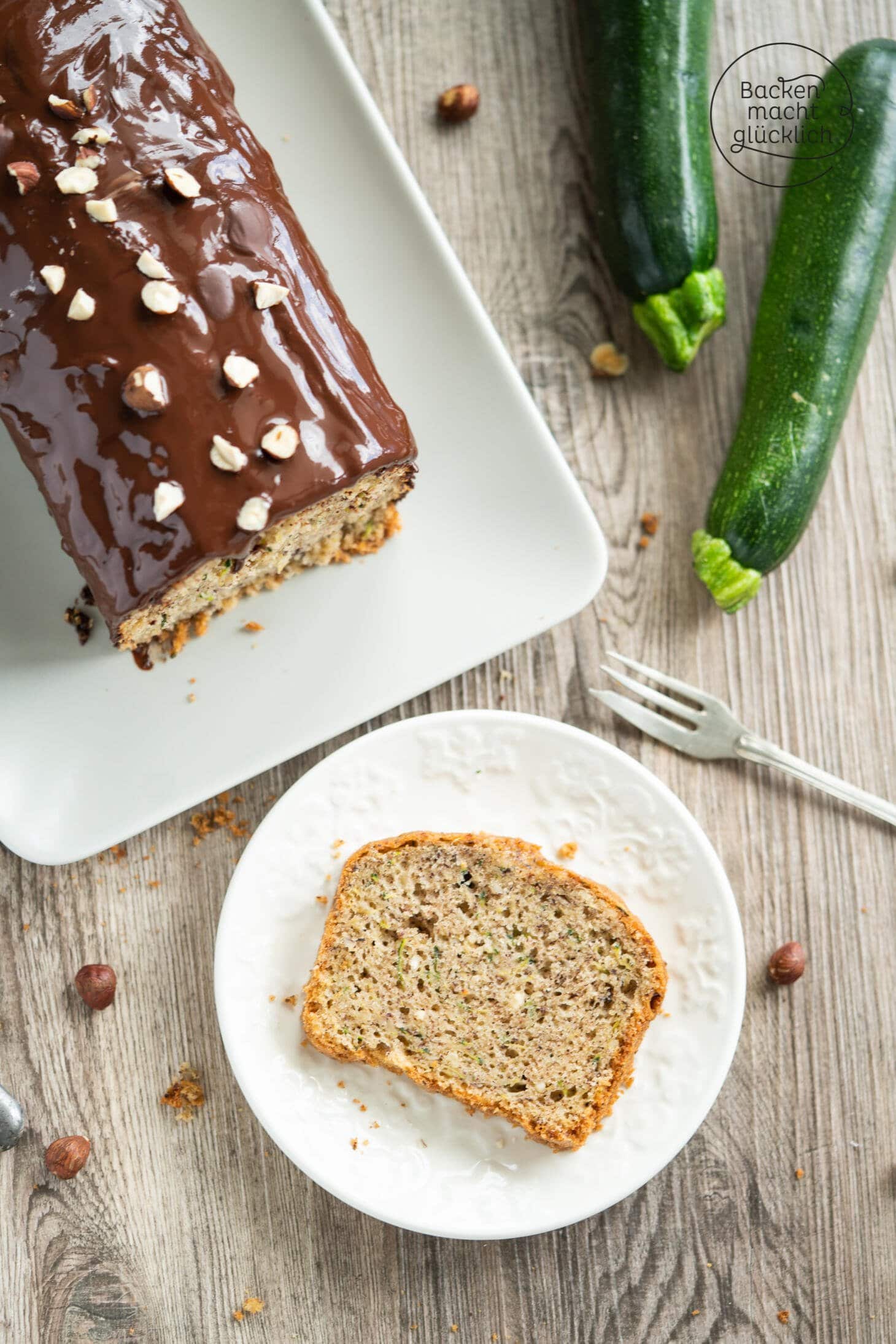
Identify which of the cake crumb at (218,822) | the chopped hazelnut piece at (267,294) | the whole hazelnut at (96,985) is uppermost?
the chopped hazelnut piece at (267,294)

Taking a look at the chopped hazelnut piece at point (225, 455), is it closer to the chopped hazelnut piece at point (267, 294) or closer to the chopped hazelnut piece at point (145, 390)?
the chopped hazelnut piece at point (145, 390)

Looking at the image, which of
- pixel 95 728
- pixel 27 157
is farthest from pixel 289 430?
pixel 95 728

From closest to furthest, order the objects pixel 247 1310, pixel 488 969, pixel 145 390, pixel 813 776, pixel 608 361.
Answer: pixel 145 390, pixel 488 969, pixel 247 1310, pixel 813 776, pixel 608 361

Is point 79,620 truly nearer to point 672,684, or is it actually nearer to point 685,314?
point 672,684

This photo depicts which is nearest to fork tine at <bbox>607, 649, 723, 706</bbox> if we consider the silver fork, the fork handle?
the silver fork

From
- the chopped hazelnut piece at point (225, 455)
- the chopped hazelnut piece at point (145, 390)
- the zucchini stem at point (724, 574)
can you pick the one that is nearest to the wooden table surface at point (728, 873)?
the zucchini stem at point (724, 574)

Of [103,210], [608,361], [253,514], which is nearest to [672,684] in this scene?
[608,361]
